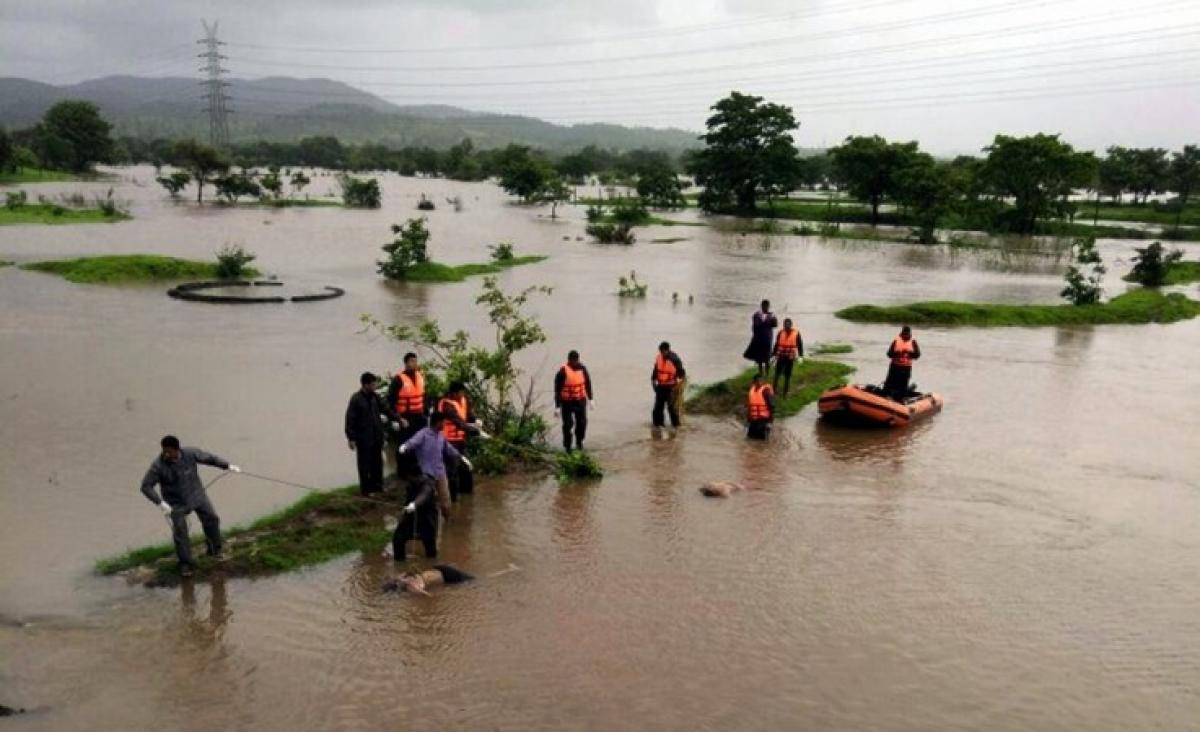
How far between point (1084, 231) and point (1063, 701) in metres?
68.5

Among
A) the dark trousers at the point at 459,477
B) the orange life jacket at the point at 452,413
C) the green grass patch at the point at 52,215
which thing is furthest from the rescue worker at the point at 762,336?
the green grass patch at the point at 52,215

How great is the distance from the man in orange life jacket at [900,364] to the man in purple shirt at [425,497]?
9.59 metres

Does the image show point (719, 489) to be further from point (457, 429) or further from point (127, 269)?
point (127, 269)

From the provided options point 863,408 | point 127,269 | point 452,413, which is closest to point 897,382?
point 863,408

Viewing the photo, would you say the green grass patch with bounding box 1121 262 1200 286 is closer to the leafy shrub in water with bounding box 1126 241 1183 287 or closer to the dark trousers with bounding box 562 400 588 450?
the leafy shrub in water with bounding box 1126 241 1183 287

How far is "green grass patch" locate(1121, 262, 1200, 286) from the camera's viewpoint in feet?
140

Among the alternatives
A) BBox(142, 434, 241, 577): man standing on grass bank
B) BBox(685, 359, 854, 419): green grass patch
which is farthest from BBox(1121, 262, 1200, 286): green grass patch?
BBox(142, 434, 241, 577): man standing on grass bank

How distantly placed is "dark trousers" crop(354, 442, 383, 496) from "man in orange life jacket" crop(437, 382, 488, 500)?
0.92 m

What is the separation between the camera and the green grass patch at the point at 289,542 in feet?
31.2

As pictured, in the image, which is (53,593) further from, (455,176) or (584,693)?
(455,176)

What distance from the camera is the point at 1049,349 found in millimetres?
25031

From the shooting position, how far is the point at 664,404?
15875mm

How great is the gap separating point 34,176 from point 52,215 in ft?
134

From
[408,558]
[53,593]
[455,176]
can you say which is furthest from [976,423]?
[455,176]
